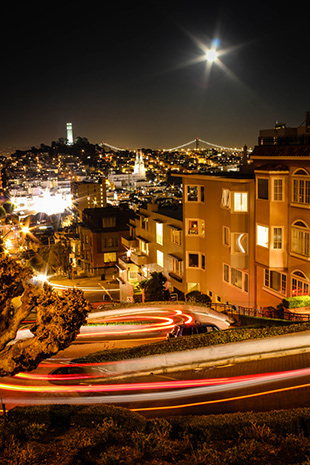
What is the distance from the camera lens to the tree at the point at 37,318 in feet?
26.2

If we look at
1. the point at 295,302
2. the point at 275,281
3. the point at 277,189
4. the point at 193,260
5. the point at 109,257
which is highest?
the point at 277,189

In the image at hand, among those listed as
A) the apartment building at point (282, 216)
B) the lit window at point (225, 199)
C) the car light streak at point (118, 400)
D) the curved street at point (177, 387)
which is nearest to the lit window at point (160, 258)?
the lit window at point (225, 199)

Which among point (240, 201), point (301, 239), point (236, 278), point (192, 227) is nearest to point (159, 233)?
point (192, 227)

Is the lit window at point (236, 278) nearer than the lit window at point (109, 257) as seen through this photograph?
Yes

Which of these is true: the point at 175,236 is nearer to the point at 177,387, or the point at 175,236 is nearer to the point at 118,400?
the point at 177,387

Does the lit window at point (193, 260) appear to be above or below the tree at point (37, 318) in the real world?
below

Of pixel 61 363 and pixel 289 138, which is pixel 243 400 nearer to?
pixel 61 363

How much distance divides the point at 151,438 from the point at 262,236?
14.7m

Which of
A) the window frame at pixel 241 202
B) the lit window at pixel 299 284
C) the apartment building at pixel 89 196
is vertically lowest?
the lit window at pixel 299 284

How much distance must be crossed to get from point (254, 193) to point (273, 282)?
402cm

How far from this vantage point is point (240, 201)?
73.3 ft

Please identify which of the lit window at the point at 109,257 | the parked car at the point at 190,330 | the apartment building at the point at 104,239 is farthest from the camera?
the lit window at the point at 109,257

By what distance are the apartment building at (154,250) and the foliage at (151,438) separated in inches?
788

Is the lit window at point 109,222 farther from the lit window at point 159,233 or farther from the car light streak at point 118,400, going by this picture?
the car light streak at point 118,400
